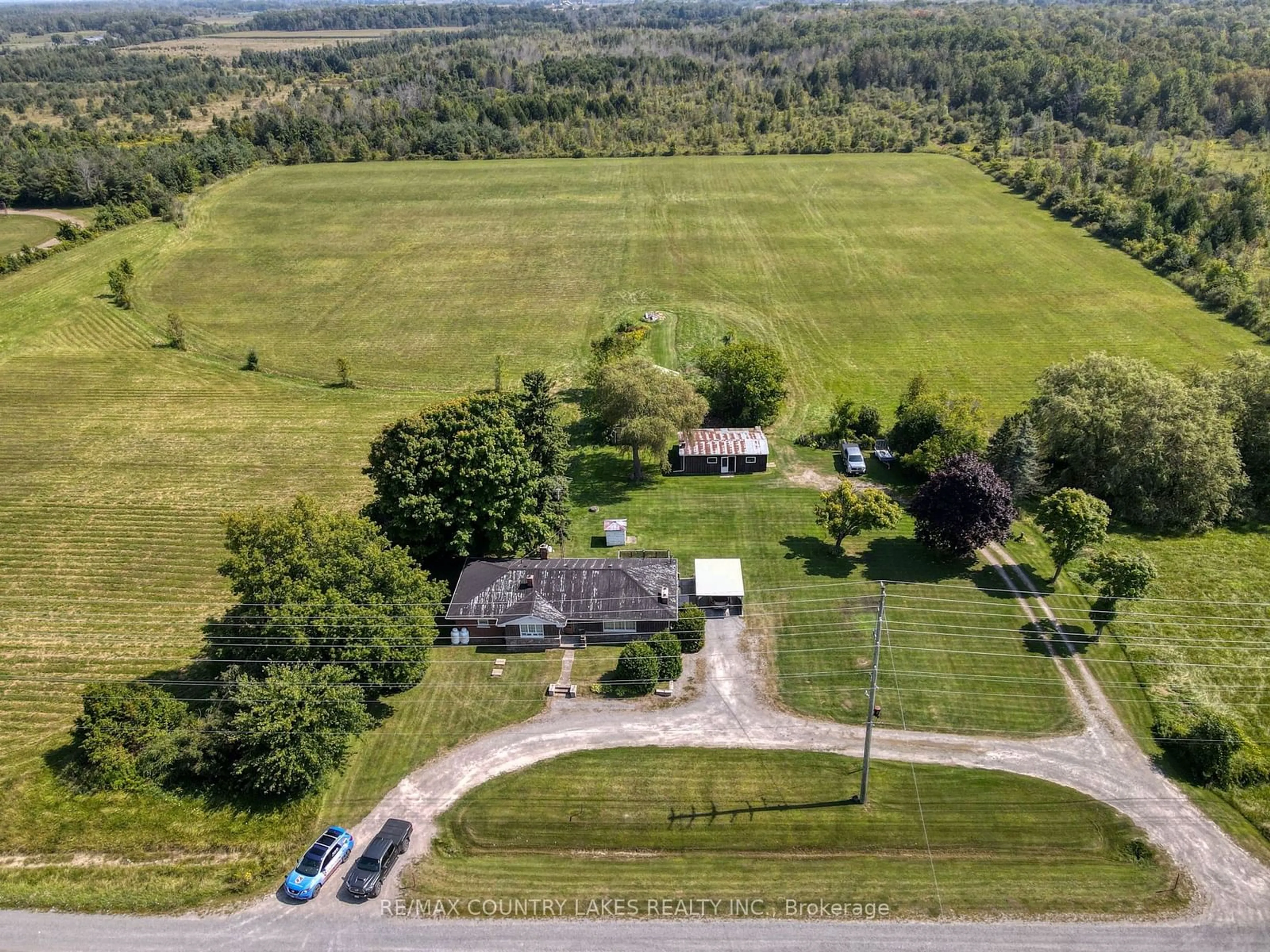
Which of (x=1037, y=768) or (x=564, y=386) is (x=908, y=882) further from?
(x=564, y=386)

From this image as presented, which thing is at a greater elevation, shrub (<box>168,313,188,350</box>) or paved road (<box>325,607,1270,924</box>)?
shrub (<box>168,313,188,350</box>)

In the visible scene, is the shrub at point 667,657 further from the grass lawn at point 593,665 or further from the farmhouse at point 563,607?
the grass lawn at point 593,665

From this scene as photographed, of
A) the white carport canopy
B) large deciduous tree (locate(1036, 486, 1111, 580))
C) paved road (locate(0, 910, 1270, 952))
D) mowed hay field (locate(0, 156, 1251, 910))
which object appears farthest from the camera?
the white carport canopy

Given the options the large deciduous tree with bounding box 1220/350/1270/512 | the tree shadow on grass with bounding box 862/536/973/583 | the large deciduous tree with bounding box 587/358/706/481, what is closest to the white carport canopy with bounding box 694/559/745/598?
the tree shadow on grass with bounding box 862/536/973/583

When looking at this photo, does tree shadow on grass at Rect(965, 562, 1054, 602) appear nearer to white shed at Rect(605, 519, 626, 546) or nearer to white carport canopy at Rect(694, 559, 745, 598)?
white carport canopy at Rect(694, 559, 745, 598)

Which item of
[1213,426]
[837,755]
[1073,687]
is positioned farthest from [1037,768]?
[1213,426]

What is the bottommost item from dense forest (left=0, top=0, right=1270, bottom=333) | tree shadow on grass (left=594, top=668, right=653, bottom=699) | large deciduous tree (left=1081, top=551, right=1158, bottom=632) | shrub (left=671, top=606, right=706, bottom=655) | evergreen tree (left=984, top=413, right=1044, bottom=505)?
tree shadow on grass (left=594, top=668, right=653, bottom=699)
